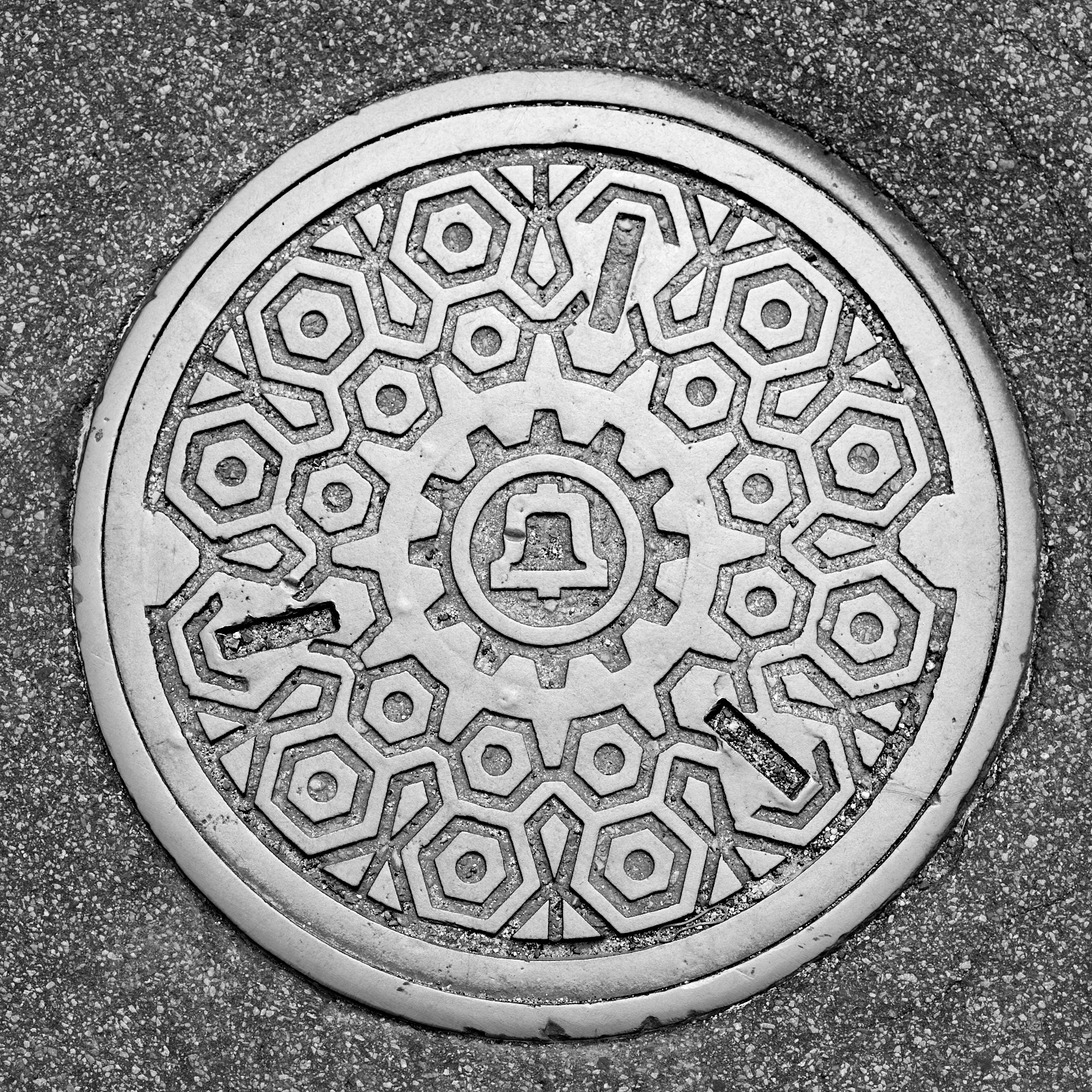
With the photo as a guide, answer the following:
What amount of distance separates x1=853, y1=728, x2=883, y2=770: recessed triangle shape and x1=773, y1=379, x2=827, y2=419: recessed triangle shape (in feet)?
1.58

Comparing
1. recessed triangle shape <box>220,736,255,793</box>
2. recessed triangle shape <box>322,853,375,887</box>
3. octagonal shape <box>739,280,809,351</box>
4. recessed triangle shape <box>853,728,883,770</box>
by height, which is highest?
octagonal shape <box>739,280,809,351</box>

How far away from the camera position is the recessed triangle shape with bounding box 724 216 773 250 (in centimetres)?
163

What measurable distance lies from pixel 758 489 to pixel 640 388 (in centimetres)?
23

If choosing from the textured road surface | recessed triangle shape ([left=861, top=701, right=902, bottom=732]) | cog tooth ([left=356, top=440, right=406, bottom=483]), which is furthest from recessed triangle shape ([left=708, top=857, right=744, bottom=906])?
cog tooth ([left=356, top=440, right=406, bottom=483])

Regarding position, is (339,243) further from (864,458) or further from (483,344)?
(864,458)

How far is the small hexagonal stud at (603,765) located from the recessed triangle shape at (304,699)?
0.40 m

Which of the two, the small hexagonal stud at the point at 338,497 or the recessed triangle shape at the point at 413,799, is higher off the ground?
the small hexagonal stud at the point at 338,497

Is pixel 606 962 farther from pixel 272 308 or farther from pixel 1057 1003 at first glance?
pixel 272 308

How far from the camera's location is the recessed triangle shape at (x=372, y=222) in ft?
5.38

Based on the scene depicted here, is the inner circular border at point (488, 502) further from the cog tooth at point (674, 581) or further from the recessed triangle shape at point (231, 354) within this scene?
the recessed triangle shape at point (231, 354)

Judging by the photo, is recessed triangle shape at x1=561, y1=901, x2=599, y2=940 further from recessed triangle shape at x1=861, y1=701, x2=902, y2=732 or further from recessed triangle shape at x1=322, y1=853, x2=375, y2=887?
recessed triangle shape at x1=861, y1=701, x2=902, y2=732

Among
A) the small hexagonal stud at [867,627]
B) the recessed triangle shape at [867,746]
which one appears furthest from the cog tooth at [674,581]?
the recessed triangle shape at [867,746]

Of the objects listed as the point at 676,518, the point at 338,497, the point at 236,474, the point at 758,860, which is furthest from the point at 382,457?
the point at 758,860

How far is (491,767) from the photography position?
162 centimetres
